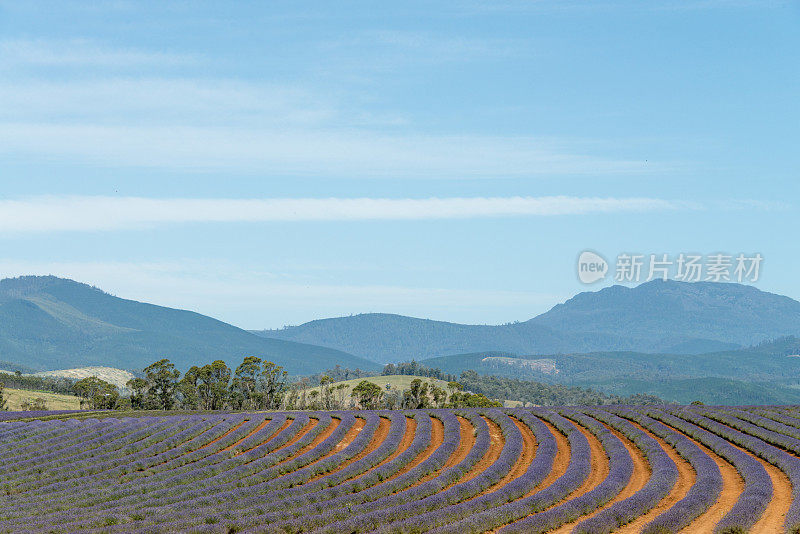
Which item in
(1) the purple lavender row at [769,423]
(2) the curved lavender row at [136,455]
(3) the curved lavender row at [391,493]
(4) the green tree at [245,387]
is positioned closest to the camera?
(3) the curved lavender row at [391,493]

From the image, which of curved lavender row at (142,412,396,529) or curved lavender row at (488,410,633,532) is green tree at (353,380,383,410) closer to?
curved lavender row at (142,412,396,529)

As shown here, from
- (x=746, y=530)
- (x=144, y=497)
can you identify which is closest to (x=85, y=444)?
(x=144, y=497)

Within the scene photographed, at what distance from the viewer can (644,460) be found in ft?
100.0

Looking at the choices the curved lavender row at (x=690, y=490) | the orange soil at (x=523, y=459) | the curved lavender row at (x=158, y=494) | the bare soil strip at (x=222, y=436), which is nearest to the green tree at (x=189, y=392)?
the bare soil strip at (x=222, y=436)

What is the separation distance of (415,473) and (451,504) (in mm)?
4579

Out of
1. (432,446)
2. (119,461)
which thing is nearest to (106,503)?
(119,461)

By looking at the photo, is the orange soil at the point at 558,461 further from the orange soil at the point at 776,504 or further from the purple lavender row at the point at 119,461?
the purple lavender row at the point at 119,461

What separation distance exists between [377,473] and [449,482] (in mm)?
3038

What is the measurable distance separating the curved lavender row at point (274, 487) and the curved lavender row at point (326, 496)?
614 millimetres

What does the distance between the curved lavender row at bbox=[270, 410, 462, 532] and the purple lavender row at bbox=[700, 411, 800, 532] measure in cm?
1027

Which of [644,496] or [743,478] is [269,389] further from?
[644,496]

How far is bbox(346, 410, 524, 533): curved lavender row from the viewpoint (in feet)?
66.9

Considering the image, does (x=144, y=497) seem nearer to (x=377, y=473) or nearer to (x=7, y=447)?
(x=377, y=473)

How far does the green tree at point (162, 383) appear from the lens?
100m
